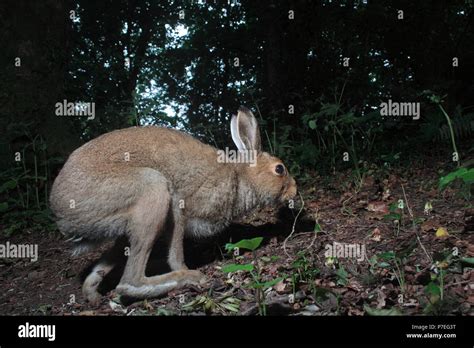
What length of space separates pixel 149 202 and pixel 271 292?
57.6 inches

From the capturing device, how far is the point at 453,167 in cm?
677

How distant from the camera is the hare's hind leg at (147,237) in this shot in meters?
4.53
